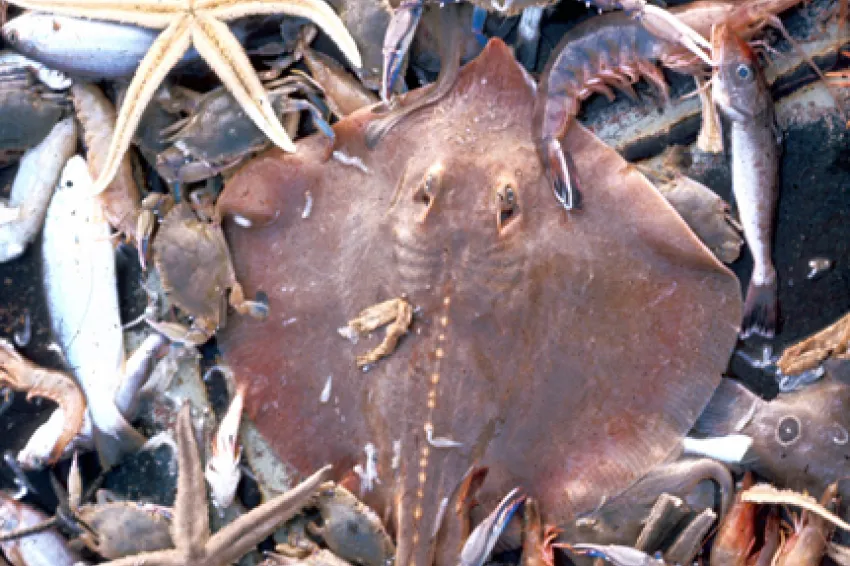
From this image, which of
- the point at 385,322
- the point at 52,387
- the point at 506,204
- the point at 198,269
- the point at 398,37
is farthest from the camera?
the point at 52,387

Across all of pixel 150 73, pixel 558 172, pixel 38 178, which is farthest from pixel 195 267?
pixel 558 172

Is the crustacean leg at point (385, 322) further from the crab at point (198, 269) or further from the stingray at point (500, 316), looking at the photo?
the crab at point (198, 269)

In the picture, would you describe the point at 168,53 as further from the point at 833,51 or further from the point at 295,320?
the point at 833,51

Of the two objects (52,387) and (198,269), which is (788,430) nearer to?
(198,269)

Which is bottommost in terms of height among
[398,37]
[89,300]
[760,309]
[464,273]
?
[89,300]

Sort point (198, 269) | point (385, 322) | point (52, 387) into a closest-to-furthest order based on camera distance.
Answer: point (385, 322) < point (198, 269) < point (52, 387)

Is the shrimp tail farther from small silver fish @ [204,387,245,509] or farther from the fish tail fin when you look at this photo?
small silver fish @ [204,387,245,509]

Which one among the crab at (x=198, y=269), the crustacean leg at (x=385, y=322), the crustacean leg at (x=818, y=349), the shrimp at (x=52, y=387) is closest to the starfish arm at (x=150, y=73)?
the crab at (x=198, y=269)

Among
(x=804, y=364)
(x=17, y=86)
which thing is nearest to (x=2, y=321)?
(x=17, y=86)
